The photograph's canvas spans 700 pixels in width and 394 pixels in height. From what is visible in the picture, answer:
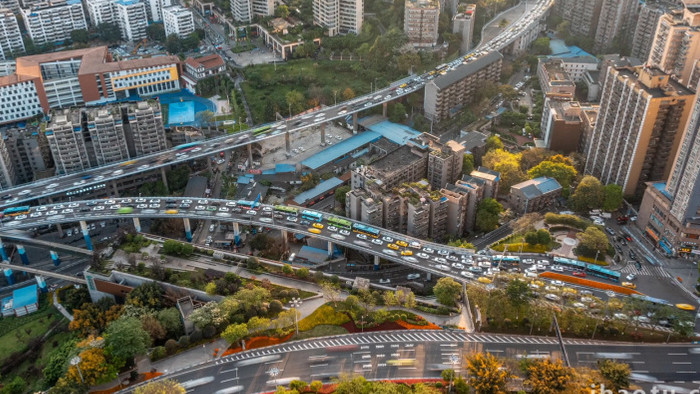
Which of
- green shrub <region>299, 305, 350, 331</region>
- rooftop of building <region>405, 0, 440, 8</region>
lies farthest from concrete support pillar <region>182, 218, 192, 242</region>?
rooftop of building <region>405, 0, 440, 8</region>

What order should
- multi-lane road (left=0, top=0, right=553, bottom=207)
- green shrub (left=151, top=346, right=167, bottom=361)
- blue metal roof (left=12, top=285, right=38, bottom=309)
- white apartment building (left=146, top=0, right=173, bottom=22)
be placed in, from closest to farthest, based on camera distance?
green shrub (left=151, top=346, right=167, bottom=361) < blue metal roof (left=12, top=285, right=38, bottom=309) < multi-lane road (left=0, top=0, right=553, bottom=207) < white apartment building (left=146, top=0, right=173, bottom=22)

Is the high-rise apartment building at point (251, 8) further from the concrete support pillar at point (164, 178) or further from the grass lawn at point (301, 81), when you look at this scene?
the concrete support pillar at point (164, 178)

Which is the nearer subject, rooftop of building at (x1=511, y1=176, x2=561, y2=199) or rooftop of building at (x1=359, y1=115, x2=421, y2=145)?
rooftop of building at (x1=511, y1=176, x2=561, y2=199)

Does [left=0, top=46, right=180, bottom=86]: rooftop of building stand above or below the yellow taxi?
above

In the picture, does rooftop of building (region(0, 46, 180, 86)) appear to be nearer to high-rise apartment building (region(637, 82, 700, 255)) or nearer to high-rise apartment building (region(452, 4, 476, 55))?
high-rise apartment building (region(452, 4, 476, 55))

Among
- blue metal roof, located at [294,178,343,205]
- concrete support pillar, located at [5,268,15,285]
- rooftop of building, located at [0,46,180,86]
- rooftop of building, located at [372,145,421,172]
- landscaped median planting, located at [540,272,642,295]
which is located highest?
rooftop of building, located at [0,46,180,86]

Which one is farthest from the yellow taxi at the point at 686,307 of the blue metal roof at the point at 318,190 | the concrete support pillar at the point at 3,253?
the concrete support pillar at the point at 3,253

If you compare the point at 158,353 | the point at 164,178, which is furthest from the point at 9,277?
the point at 158,353
